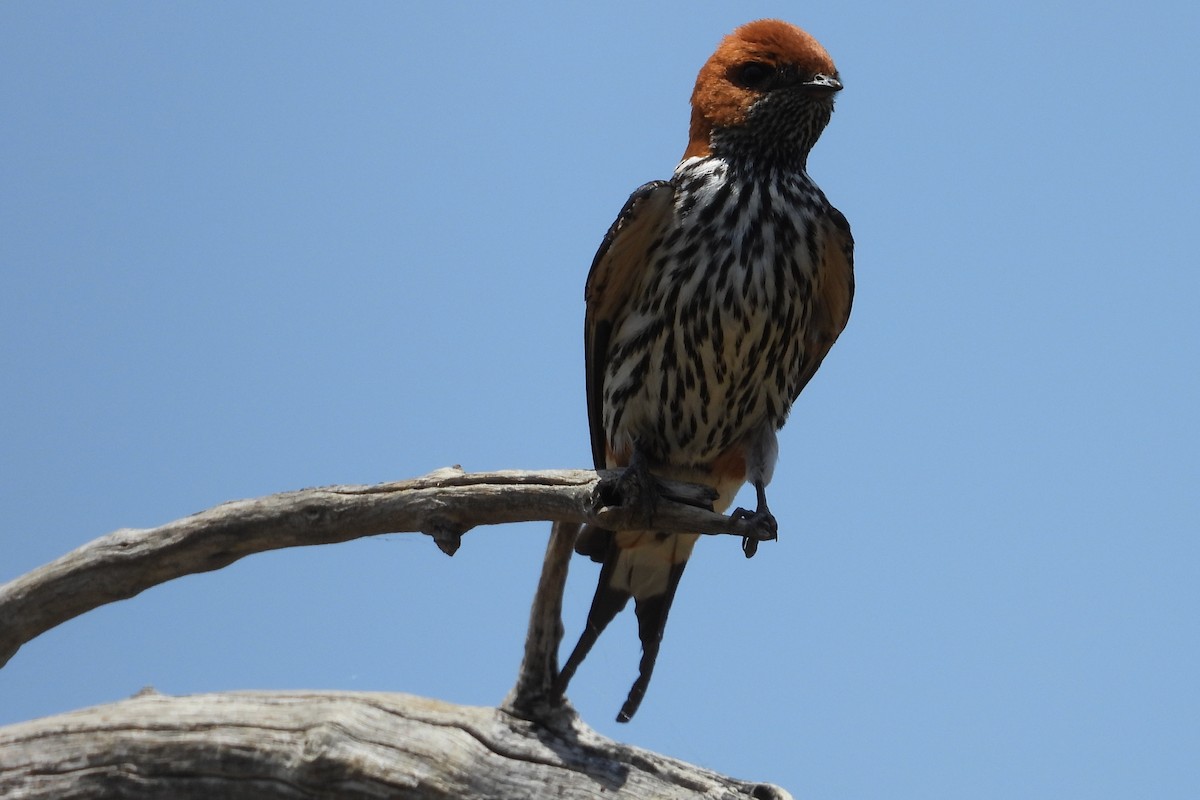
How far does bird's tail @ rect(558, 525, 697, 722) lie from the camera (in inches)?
227

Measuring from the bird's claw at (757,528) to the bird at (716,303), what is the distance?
2 centimetres

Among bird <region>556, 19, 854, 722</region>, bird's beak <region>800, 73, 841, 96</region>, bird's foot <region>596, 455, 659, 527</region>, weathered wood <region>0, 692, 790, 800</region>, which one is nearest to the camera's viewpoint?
weathered wood <region>0, 692, 790, 800</region>

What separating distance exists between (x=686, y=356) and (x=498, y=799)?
1989 millimetres

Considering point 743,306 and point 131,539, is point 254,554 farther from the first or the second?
point 743,306

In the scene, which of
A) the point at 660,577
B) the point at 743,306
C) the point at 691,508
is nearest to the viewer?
the point at 691,508

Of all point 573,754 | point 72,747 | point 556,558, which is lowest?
point 72,747

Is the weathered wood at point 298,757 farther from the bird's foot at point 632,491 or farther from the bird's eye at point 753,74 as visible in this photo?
the bird's eye at point 753,74

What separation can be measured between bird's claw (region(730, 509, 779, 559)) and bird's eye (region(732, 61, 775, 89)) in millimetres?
2078

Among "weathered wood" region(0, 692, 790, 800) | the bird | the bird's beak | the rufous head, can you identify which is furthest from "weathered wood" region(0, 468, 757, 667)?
the bird's beak

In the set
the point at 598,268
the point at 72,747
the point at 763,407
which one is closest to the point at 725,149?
the point at 598,268

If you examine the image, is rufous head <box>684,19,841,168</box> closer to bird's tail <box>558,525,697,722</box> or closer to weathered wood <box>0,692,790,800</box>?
bird's tail <box>558,525,697,722</box>

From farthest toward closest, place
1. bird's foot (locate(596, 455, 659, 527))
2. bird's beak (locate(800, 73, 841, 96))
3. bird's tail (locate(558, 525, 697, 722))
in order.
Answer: bird's beak (locate(800, 73, 841, 96)) < bird's tail (locate(558, 525, 697, 722)) < bird's foot (locate(596, 455, 659, 527))

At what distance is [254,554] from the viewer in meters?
5.12

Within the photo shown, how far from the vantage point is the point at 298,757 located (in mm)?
4680
